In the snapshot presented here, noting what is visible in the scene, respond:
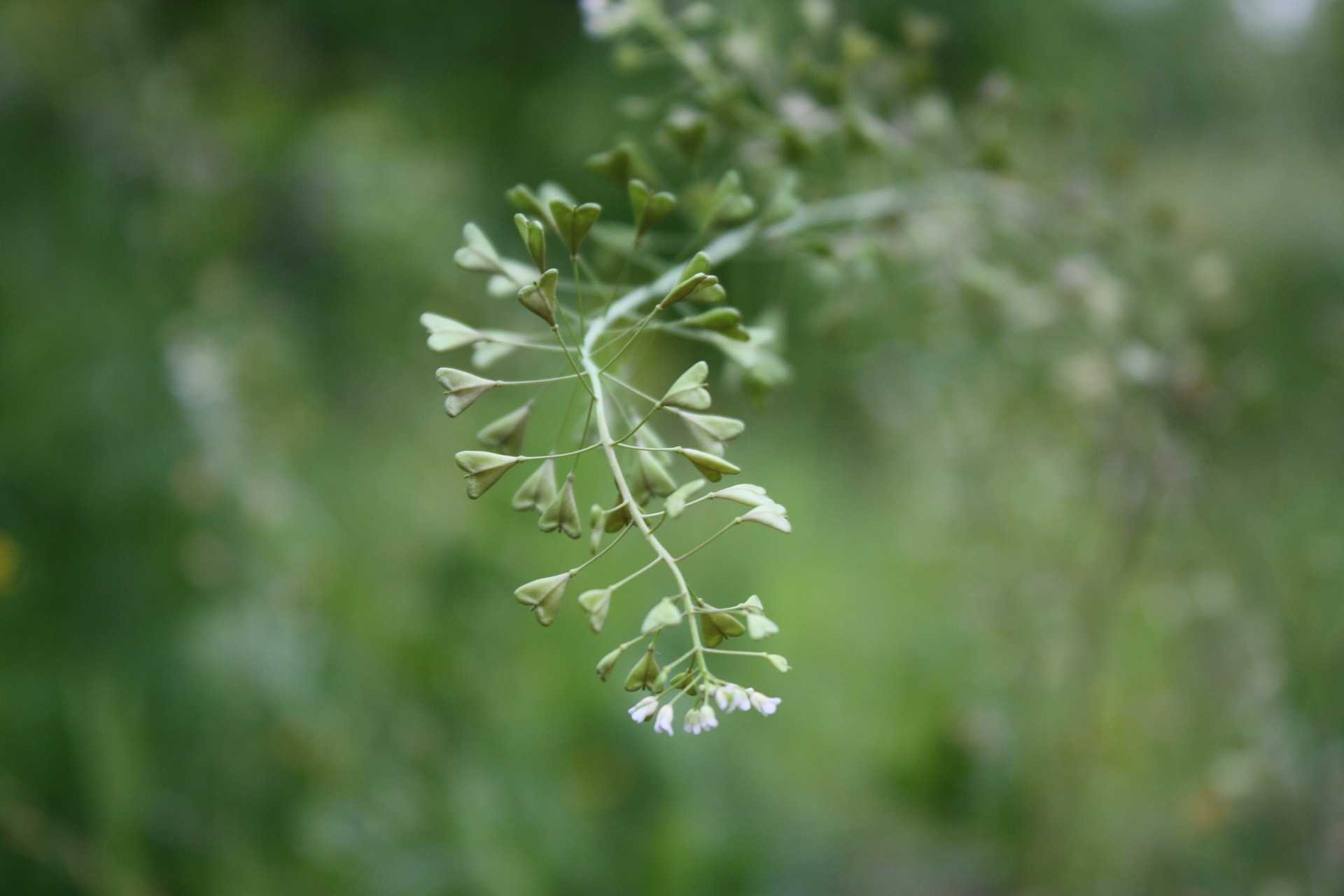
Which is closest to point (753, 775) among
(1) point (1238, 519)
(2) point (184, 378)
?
(1) point (1238, 519)

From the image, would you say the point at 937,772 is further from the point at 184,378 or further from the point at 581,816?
the point at 184,378

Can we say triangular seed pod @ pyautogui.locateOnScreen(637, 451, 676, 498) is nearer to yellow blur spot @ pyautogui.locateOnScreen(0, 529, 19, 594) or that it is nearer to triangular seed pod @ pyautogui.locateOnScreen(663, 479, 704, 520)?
triangular seed pod @ pyautogui.locateOnScreen(663, 479, 704, 520)

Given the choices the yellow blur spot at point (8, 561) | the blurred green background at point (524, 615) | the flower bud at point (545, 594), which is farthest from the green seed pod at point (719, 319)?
the yellow blur spot at point (8, 561)

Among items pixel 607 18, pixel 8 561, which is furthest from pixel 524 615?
pixel 607 18

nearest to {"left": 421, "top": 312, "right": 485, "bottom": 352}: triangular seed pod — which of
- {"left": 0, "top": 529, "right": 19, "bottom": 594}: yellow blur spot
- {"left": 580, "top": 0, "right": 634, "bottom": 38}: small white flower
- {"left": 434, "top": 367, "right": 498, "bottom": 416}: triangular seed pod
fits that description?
{"left": 434, "top": 367, "right": 498, "bottom": 416}: triangular seed pod

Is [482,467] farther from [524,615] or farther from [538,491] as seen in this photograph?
[524,615]

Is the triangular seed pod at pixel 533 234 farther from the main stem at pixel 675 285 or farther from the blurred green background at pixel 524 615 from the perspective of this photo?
the blurred green background at pixel 524 615
